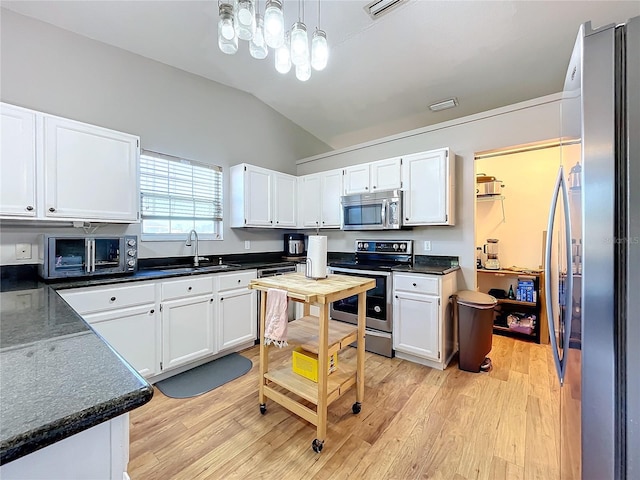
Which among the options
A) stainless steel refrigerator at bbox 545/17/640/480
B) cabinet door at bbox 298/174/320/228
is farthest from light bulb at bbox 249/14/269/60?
cabinet door at bbox 298/174/320/228

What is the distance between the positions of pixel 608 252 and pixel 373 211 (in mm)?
2582

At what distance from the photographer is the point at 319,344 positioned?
171 cm

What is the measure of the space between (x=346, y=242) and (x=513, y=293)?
2312 mm

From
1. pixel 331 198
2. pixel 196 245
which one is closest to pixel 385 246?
pixel 331 198

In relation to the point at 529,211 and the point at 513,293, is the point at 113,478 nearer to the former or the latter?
the point at 513,293

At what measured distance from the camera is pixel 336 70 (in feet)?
10.2

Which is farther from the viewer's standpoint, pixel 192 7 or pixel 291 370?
pixel 192 7

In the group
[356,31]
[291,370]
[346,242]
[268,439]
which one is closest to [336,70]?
[356,31]

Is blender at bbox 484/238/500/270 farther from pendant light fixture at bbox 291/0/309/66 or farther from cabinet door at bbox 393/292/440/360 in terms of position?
pendant light fixture at bbox 291/0/309/66

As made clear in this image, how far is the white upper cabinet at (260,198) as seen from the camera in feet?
11.3

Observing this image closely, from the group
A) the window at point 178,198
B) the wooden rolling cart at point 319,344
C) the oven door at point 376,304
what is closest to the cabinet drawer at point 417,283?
the oven door at point 376,304

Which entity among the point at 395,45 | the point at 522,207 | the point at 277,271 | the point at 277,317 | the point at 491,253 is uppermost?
the point at 395,45

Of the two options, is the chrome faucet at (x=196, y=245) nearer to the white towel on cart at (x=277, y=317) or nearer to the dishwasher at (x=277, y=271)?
the dishwasher at (x=277, y=271)

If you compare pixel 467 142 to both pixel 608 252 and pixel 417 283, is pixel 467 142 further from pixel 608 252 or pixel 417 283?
pixel 608 252
